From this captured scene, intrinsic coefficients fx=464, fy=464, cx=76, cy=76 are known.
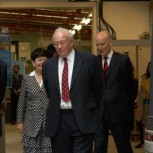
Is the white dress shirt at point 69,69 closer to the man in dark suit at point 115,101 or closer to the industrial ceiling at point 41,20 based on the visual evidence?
the man in dark suit at point 115,101

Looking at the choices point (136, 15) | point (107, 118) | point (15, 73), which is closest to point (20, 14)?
point (15, 73)

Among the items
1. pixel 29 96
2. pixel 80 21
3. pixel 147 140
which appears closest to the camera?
pixel 147 140

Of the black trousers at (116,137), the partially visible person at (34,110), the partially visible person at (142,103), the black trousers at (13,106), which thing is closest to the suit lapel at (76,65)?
the partially visible person at (34,110)

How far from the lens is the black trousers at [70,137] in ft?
14.0

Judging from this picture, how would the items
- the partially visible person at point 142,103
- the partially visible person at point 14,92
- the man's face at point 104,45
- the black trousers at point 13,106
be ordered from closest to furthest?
1. the man's face at point 104,45
2. the partially visible person at point 142,103
3. the partially visible person at point 14,92
4. the black trousers at point 13,106

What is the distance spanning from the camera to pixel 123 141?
5.57 m

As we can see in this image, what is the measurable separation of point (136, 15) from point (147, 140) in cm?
722

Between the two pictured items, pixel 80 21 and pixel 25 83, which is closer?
pixel 25 83

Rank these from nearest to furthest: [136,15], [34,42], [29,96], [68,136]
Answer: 1. [68,136]
2. [29,96]
3. [136,15]
4. [34,42]

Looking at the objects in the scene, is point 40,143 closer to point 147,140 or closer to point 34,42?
point 147,140

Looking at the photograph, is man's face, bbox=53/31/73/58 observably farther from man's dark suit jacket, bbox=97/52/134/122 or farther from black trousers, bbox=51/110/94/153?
man's dark suit jacket, bbox=97/52/134/122

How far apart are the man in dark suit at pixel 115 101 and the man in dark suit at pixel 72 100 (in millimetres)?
1107

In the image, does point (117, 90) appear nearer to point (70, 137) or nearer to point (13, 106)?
point (70, 137)

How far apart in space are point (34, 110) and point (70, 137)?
682 mm
